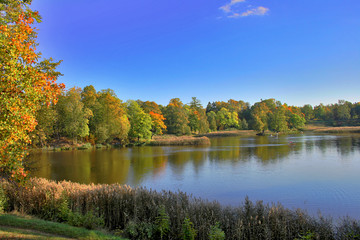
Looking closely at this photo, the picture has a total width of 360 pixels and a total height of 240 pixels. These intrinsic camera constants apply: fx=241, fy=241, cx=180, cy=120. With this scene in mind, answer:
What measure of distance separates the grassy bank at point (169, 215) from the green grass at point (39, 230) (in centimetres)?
118

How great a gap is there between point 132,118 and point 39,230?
54.1 m

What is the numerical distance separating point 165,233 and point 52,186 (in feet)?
19.7

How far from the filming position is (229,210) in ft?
28.2

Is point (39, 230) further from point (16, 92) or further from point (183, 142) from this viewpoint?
point (183, 142)

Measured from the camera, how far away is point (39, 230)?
7.24m

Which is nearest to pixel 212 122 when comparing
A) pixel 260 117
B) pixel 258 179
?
pixel 260 117

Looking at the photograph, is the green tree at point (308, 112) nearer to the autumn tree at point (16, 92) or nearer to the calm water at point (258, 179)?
the calm water at point (258, 179)

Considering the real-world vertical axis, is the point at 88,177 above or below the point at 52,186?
below

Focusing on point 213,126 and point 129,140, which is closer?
point 129,140

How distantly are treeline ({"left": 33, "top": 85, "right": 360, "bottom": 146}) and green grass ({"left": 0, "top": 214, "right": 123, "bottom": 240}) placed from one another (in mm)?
4830

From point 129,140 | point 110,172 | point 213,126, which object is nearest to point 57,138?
point 129,140

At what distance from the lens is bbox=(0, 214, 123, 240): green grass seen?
21.5ft

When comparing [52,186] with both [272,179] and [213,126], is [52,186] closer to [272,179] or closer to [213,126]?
[272,179]

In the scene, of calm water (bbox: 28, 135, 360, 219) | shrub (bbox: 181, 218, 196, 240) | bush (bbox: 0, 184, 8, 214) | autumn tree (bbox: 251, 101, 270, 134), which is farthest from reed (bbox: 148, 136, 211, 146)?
shrub (bbox: 181, 218, 196, 240)
